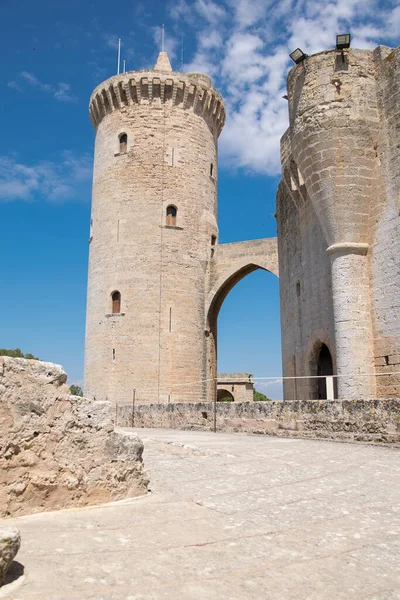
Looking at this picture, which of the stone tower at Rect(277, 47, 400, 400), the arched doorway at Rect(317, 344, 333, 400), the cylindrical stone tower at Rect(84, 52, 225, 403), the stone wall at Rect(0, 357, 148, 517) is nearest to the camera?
the stone wall at Rect(0, 357, 148, 517)

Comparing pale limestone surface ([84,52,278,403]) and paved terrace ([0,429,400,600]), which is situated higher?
pale limestone surface ([84,52,278,403])

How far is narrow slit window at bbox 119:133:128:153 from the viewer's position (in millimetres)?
22173

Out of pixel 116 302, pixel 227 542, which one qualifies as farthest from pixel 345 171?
pixel 116 302

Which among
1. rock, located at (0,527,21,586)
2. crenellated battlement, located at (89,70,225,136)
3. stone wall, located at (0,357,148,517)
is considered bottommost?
rock, located at (0,527,21,586)

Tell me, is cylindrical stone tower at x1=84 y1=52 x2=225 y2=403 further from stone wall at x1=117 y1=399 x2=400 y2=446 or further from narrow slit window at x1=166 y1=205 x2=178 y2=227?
stone wall at x1=117 y1=399 x2=400 y2=446

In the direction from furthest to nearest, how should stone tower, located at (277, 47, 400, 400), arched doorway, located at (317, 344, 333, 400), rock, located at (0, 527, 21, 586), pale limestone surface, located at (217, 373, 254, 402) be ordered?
pale limestone surface, located at (217, 373, 254, 402), arched doorway, located at (317, 344, 333, 400), stone tower, located at (277, 47, 400, 400), rock, located at (0, 527, 21, 586)

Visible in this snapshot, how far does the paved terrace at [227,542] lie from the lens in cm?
189

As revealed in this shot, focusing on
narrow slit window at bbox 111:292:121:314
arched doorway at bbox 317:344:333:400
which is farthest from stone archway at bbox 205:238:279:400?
arched doorway at bbox 317:344:333:400

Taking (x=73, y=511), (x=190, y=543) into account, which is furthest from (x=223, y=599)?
(x=73, y=511)

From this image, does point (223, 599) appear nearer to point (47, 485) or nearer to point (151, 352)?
point (47, 485)

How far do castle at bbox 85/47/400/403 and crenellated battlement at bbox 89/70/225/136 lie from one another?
59mm

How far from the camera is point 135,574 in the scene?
1.99m

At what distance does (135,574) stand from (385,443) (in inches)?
206

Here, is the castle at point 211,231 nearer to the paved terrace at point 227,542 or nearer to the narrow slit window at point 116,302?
the narrow slit window at point 116,302
